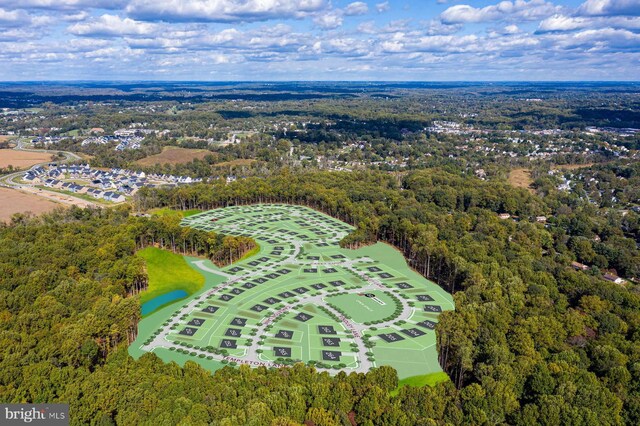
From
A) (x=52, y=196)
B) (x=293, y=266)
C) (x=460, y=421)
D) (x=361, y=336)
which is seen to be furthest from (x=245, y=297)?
(x=52, y=196)

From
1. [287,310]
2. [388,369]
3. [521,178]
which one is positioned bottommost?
[287,310]

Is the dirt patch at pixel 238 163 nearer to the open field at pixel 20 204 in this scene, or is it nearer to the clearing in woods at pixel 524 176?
the open field at pixel 20 204

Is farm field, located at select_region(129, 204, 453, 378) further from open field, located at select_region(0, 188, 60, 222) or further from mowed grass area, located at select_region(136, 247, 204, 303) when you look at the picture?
open field, located at select_region(0, 188, 60, 222)

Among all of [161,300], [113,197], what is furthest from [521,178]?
[161,300]

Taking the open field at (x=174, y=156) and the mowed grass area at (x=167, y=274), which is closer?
the mowed grass area at (x=167, y=274)

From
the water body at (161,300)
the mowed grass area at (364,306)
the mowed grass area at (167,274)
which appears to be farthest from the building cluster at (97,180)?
the mowed grass area at (364,306)

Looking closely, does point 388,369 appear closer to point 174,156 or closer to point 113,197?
point 113,197

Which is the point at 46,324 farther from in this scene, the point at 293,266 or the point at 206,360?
the point at 293,266
